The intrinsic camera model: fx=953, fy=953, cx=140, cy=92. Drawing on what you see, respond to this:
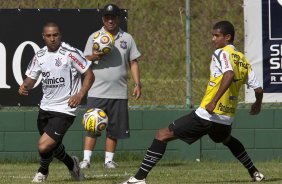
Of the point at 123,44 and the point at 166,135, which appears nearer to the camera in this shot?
the point at 166,135

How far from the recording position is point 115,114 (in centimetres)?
1277

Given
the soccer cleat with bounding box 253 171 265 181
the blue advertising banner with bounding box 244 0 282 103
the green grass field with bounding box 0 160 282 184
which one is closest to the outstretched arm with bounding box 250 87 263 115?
the soccer cleat with bounding box 253 171 265 181

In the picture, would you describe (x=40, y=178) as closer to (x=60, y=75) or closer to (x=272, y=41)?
(x=60, y=75)

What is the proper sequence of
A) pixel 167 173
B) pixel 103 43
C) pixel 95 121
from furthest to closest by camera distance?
pixel 103 43
pixel 167 173
pixel 95 121

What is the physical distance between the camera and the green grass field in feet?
35.5

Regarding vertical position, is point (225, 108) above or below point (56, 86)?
below

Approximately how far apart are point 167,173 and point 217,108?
191 cm

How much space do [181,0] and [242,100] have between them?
195cm

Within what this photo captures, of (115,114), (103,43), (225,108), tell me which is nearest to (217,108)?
(225,108)

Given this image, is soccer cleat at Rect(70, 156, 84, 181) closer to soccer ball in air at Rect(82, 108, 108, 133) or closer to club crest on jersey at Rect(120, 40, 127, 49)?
soccer ball in air at Rect(82, 108, 108, 133)

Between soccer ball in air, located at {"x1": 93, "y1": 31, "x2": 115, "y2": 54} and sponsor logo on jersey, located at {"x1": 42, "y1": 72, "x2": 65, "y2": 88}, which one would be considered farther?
soccer ball in air, located at {"x1": 93, "y1": 31, "x2": 115, "y2": 54}

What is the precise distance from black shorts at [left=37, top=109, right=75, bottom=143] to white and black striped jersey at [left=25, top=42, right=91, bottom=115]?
Result: 56 mm

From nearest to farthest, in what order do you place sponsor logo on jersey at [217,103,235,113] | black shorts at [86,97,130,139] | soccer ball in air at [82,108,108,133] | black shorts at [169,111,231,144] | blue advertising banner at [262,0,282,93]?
1. black shorts at [169,111,231,144]
2. sponsor logo on jersey at [217,103,235,113]
3. soccer ball in air at [82,108,108,133]
4. black shorts at [86,97,130,139]
5. blue advertising banner at [262,0,282,93]

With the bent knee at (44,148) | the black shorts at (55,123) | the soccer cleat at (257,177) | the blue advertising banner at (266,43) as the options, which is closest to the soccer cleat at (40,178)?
the bent knee at (44,148)
